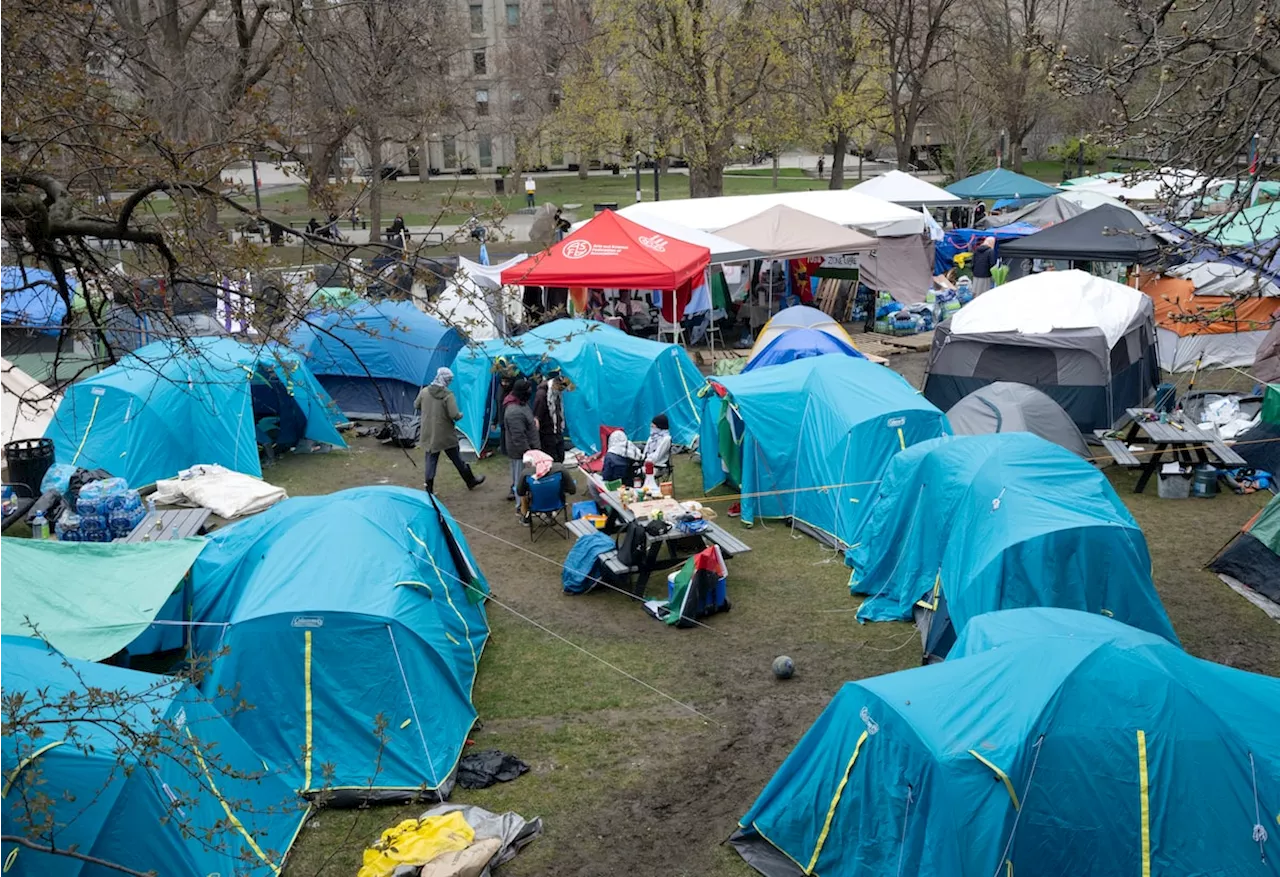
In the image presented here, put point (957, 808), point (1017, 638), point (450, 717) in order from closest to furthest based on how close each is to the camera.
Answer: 1. point (957, 808)
2. point (1017, 638)
3. point (450, 717)

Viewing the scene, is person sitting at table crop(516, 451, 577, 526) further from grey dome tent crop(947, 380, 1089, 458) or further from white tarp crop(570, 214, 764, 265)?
white tarp crop(570, 214, 764, 265)

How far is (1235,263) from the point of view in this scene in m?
17.5

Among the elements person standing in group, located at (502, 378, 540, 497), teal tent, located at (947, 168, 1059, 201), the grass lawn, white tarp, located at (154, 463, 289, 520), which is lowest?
the grass lawn

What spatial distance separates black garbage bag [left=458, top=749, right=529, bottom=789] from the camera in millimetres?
7480

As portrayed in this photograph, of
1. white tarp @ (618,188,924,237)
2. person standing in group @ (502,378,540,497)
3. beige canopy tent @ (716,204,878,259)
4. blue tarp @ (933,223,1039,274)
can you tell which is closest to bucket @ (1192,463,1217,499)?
person standing in group @ (502,378,540,497)

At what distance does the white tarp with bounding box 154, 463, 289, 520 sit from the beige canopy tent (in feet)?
32.3

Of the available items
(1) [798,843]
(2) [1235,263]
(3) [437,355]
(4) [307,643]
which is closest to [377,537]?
(4) [307,643]

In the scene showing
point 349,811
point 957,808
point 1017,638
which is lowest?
point 349,811

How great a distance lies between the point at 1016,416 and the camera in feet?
39.5

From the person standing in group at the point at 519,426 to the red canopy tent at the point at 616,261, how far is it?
4.56 metres

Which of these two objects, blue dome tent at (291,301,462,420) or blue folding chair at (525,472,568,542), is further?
blue dome tent at (291,301,462,420)

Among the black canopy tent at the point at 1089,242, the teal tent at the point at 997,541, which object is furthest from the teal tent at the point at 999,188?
the teal tent at the point at 997,541

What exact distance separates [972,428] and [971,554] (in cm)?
399

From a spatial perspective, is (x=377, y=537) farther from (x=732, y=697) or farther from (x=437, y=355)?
(x=437, y=355)
